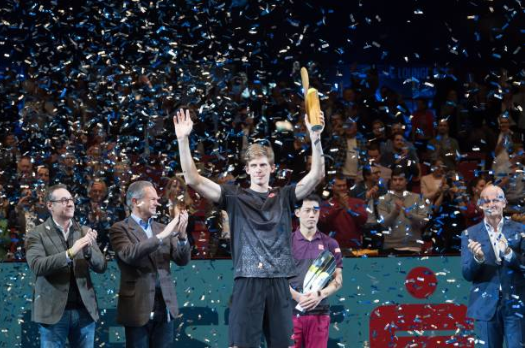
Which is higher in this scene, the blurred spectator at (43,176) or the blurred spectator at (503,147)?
the blurred spectator at (503,147)

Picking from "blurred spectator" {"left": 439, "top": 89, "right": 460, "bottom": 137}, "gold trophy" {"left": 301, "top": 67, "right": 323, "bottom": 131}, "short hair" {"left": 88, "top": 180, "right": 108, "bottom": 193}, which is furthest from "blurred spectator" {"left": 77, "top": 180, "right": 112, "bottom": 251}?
"blurred spectator" {"left": 439, "top": 89, "right": 460, "bottom": 137}

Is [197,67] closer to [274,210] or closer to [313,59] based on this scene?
[313,59]

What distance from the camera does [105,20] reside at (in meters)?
13.2

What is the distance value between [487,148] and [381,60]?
238cm

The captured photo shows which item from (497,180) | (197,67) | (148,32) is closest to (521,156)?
(497,180)

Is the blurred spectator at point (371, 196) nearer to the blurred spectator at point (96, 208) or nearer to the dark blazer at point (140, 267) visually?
the dark blazer at point (140, 267)

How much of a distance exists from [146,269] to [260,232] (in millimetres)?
2075

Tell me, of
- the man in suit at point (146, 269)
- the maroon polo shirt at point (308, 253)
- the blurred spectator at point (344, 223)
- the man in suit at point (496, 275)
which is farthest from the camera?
the blurred spectator at point (344, 223)

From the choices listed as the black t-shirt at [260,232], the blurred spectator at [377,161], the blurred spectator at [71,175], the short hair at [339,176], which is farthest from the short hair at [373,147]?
the black t-shirt at [260,232]

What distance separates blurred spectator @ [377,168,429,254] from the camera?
1008 cm

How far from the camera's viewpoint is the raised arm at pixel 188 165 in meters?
6.11

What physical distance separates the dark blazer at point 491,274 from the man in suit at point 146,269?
2584mm

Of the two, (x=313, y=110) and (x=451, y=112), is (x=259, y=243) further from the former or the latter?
(x=451, y=112)

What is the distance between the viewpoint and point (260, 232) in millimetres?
6301
